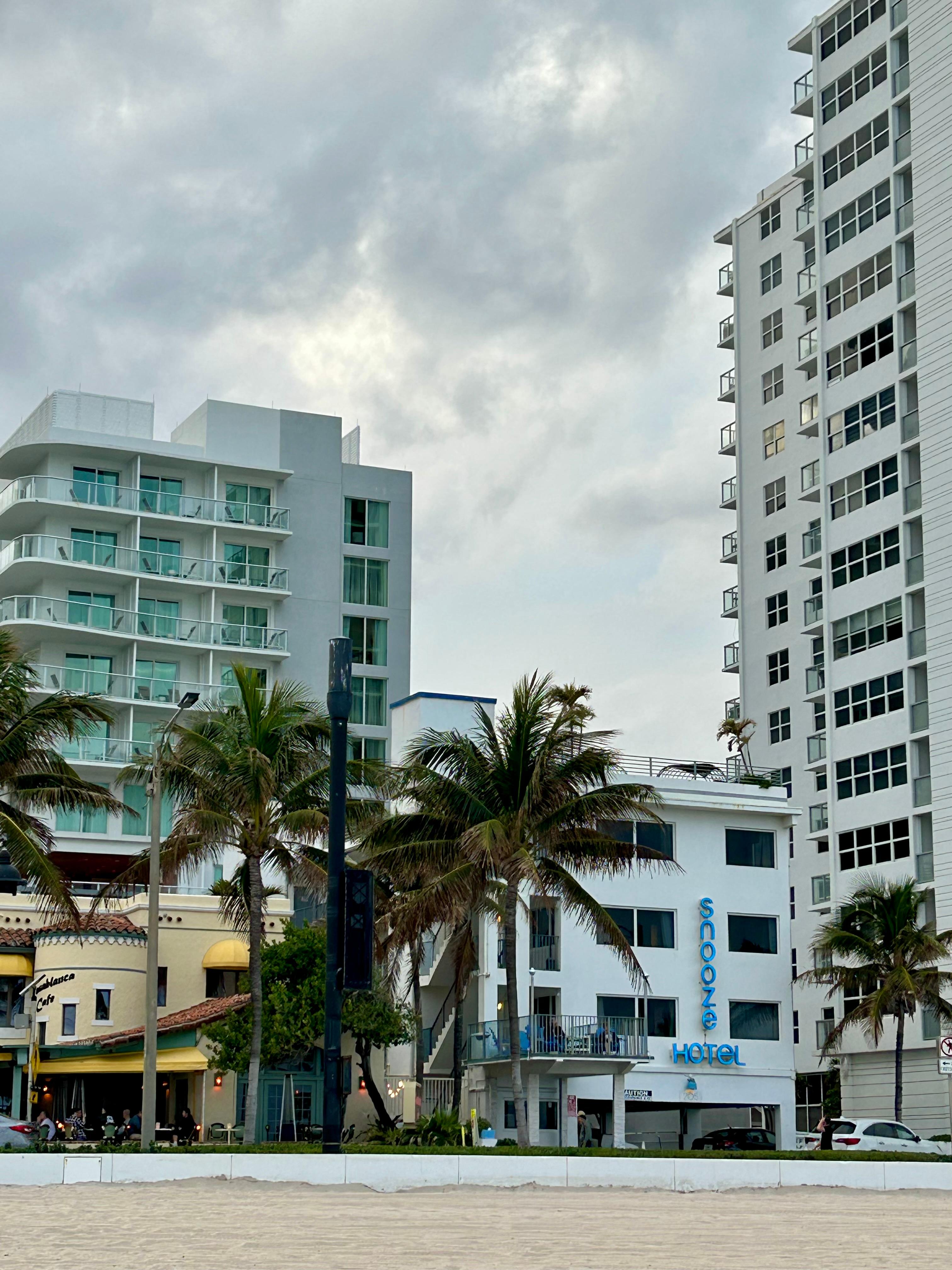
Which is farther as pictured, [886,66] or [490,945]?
[886,66]

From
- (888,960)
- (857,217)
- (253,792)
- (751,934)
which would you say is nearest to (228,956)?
(751,934)

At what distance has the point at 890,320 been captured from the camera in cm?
6519

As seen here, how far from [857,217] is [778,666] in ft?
68.0

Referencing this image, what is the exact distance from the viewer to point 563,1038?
45156 mm

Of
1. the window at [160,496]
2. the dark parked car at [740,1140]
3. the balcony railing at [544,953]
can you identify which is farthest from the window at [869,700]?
the window at [160,496]

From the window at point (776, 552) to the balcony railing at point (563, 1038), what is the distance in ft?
120

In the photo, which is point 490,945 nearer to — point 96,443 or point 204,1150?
point 204,1150

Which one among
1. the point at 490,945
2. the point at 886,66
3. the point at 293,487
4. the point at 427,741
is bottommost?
the point at 490,945

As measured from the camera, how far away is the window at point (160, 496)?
74375 millimetres

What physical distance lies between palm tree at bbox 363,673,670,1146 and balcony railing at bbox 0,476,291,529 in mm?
37782

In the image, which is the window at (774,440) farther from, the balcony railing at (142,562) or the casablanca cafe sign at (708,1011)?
the casablanca cafe sign at (708,1011)

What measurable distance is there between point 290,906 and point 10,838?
24687mm

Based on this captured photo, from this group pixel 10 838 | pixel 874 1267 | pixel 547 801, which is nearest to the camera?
pixel 874 1267

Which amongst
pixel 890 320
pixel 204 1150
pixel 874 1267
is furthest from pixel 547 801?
pixel 890 320
